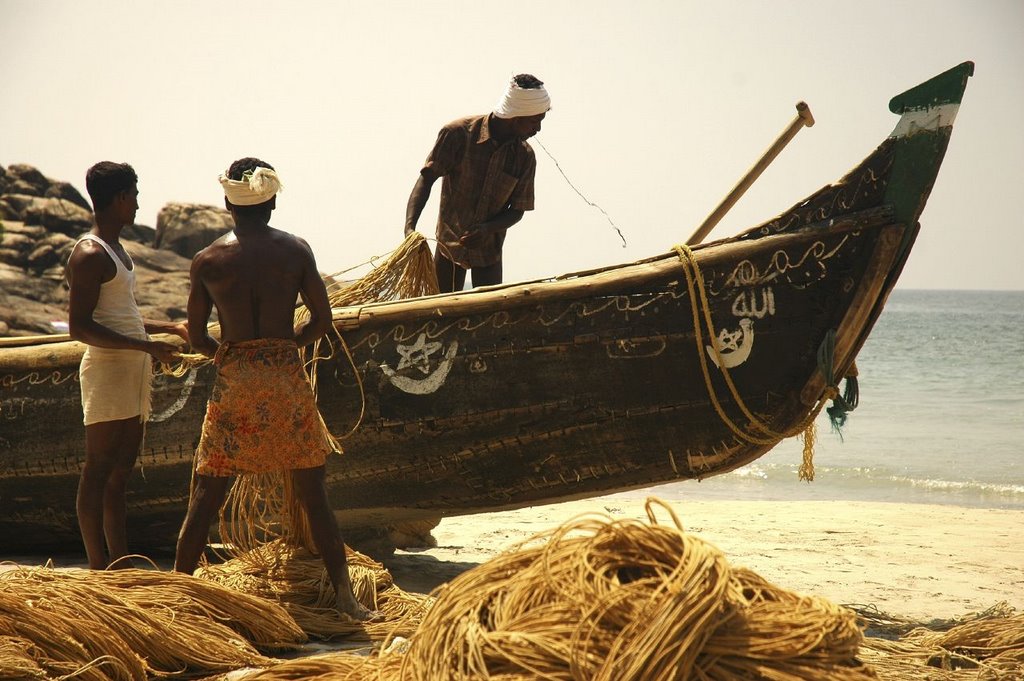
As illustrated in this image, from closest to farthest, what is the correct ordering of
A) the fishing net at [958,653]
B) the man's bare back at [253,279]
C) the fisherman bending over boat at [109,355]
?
the fishing net at [958,653], the man's bare back at [253,279], the fisherman bending over boat at [109,355]

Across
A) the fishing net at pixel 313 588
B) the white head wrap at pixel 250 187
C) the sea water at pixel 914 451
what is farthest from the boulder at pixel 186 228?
the white head wrap at pixel 250 187

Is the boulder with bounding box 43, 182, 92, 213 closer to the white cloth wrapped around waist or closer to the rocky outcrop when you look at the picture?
the rocky outcrop

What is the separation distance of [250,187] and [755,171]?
2384 millimetres

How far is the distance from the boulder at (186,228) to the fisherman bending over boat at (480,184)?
77.2 feet

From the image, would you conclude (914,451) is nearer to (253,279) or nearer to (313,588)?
(313,588)

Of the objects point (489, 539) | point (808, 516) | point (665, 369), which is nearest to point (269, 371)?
point (665, 369)

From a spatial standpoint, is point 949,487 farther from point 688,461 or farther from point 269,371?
point 269,371

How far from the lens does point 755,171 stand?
4727mm

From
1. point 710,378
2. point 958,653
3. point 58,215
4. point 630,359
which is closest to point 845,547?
point 710,378

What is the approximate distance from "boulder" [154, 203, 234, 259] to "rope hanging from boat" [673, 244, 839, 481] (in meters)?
25.0

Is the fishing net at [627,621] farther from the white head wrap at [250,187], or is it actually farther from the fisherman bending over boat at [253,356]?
the white head wrap at [250,187]

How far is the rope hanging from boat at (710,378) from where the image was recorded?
13.6 feet

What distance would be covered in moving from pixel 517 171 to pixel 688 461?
1810mm

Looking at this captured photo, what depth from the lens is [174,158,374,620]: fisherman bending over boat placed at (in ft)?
11.7
